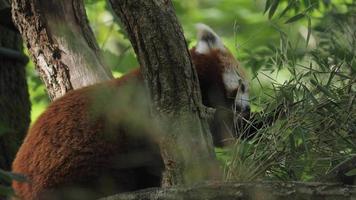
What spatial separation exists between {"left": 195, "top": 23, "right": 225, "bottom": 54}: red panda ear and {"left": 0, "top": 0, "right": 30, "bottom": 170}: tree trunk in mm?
1311

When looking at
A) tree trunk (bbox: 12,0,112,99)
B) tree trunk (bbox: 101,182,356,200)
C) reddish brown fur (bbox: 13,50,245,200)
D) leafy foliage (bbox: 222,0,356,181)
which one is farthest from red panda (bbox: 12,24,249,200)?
tree trunk (bbox: 101,182,356,200)

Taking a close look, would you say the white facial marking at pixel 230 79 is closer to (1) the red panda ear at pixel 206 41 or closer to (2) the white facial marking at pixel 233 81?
(2) the white facial marking at pixel 233 81

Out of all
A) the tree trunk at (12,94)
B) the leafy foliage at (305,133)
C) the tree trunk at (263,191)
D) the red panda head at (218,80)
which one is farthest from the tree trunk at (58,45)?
the tree trunk at (263,191)

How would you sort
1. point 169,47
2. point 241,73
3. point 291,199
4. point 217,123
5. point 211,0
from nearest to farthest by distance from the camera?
point 291,199, point 169,47, point 217,123, point 241,73, point 211,0

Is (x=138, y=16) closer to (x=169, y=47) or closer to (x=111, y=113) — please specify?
(x=169, y=47)

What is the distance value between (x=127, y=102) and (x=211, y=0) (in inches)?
222

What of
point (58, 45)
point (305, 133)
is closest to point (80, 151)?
point (58, 45)

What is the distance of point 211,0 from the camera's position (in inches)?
367

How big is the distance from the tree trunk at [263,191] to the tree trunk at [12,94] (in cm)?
227

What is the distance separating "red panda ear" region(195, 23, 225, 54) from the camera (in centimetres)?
481

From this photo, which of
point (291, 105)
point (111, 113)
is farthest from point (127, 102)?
point (291, 105)

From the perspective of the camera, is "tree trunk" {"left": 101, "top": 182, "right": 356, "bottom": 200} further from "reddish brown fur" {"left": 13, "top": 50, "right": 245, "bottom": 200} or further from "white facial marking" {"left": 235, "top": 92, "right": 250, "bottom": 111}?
"white facial marking" {"left": 235, "top": 92, "right": 250, "bottom": 111}

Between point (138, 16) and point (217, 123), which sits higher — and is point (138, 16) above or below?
above

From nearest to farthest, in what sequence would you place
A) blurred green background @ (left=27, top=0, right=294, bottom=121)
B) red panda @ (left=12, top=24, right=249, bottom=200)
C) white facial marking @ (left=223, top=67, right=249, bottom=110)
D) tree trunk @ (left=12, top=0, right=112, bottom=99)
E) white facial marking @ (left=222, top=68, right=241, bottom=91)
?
red panda @ (left=12, top=24, right=249, bottom=200), tree trunk @ (left=12, top=0, right=112, bottom=99), white facial marking @ (left=223, top=67, right=249, bottom=110), white facial marking @ (left=222, top=68, right=241, bottom=91), blurred green background @ (left=27, top=0, right=294, bottom=121)
